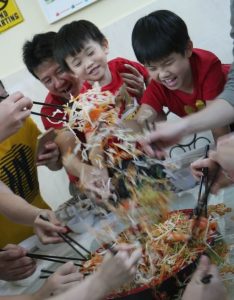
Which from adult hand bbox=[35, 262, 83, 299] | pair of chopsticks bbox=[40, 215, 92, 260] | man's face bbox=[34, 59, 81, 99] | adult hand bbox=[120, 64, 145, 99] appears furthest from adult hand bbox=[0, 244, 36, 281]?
adult hand bbox=[120, 64, 145, 99]

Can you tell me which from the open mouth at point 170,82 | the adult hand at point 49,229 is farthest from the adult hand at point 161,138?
the adult hand at point 49,229

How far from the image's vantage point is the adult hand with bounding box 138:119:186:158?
3.94ft

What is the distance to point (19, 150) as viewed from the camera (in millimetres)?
1703

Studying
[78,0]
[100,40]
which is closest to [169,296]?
[100,40]

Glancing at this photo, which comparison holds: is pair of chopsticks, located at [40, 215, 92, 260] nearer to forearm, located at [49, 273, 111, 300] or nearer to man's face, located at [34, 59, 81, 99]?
forearm, located at [49, 273, 111, 300]

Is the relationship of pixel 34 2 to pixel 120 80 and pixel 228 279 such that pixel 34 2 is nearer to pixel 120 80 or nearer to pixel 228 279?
pixel 120 80

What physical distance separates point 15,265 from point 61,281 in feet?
1.13

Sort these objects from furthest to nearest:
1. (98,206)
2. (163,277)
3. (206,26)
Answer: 1. (206,26)
2. (98,206)
3. (163,277)

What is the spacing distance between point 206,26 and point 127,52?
0.53 m

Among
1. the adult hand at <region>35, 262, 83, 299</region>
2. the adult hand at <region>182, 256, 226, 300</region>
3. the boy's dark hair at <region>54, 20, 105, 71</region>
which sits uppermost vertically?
the boy's dark hair at <region>54, 20, 105, 71</region>

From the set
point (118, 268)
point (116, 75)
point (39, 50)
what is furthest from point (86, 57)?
point (118, 268)

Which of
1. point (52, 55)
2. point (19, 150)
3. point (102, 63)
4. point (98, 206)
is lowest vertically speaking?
point (98, 206)

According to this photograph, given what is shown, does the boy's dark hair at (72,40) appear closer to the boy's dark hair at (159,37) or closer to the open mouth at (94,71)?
the open mouth at (94,71)

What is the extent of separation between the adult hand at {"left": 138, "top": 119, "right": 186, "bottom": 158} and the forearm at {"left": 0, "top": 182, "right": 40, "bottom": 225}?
56 cm
